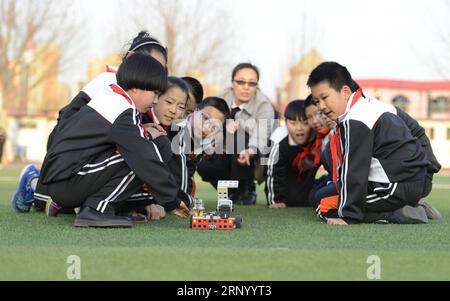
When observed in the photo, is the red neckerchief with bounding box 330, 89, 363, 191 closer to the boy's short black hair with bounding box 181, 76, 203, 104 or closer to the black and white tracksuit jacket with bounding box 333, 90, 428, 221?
the black and white tracksuit jacket with bounding box 333, 90, 428, 221

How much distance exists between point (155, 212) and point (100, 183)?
32.0 inches

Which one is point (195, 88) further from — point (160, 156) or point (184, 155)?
point (160, 156)

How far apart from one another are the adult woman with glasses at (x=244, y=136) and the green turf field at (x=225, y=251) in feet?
7.56

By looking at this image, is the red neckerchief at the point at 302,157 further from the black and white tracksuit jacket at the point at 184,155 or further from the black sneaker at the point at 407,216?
the black sneaker at the point at 407,216

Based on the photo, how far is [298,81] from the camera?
126 ft

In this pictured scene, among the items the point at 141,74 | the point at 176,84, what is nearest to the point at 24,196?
the point at 176,84

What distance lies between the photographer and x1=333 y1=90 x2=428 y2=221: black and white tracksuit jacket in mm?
5109

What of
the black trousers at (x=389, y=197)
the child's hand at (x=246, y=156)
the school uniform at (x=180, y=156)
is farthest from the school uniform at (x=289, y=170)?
the black trousers at (x=389, y=197)

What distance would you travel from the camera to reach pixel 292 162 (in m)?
7.29

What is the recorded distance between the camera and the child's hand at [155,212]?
5.55 metres

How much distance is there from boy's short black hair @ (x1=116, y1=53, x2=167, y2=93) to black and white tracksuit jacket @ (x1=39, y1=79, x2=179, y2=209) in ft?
0.35

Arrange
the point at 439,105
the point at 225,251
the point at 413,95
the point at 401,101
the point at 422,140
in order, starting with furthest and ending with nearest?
the point at 413,95, the point at 439,105, the point at 401,101, the point at 422,140, the point at 225,251
